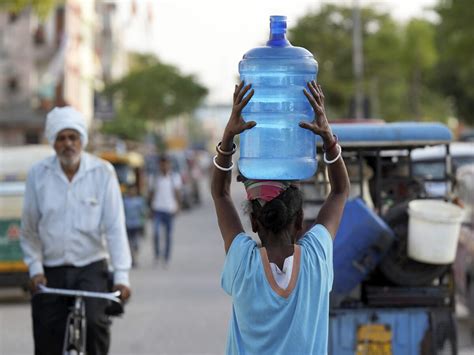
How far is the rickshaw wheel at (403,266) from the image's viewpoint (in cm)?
823

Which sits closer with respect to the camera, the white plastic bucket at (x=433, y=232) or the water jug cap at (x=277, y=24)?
the water jug cap at (x=277, y=24)

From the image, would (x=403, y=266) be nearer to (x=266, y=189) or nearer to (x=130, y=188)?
(x=266, y=189)

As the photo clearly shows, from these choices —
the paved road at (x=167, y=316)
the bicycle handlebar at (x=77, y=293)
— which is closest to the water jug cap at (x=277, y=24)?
the bicycle handlebar at (x=77, y=293)

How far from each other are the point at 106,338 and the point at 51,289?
550mm

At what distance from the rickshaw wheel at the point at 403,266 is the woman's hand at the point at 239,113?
3.86 metres

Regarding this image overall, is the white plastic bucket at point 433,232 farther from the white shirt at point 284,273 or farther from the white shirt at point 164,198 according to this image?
the white shirt at point 164,198

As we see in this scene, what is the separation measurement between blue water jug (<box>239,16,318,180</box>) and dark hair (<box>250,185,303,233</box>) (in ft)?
0.74

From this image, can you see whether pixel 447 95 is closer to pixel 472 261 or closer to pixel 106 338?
pixel 472 261

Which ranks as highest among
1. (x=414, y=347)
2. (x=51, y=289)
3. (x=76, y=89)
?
(x=76, y=89)

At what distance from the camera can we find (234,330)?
458 cm

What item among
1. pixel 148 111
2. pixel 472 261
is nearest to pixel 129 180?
pixel 472 261

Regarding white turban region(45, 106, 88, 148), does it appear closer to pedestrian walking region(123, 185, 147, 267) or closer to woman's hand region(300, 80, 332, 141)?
woman's hand region(300, 80, 332, 141)

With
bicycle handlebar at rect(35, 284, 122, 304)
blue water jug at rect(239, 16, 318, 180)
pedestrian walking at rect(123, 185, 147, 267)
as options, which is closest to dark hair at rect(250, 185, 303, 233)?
blue water jug at rect(239, 16, 318, 180)

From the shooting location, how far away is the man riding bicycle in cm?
720
